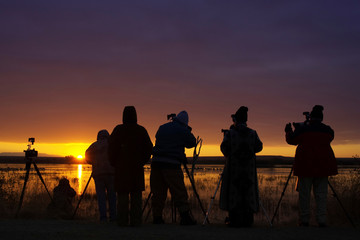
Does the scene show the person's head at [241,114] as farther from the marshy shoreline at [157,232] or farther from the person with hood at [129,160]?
the marshy shoreline at [157,232]

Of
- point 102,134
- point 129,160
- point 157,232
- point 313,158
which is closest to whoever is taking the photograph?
point 157,232

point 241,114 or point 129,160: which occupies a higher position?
point 241,114

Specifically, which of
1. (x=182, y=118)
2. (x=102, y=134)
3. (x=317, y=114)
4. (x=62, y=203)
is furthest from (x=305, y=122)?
(x=62, y=203)

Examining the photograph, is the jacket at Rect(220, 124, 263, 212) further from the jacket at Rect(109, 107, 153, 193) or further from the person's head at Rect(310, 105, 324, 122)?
the jacket at Rect(109, 107, 153, 193)

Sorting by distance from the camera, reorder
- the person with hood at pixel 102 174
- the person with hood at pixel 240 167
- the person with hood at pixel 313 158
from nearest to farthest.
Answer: the person with hood at pixel 240 167
the person with hood at pixel 313 158
the person with hood at pixel 102 174

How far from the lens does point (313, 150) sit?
8.56m

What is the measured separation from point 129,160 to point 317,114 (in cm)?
408

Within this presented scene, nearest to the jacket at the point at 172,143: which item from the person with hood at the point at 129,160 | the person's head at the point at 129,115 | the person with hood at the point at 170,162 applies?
the person with hood at the point at 170,162

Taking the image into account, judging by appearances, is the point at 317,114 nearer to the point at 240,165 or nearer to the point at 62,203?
the point at 240,165

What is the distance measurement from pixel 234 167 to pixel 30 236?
13.2 feet

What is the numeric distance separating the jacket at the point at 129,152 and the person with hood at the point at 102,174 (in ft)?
4.80

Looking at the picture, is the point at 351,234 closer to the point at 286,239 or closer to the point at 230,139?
the point at 286,239

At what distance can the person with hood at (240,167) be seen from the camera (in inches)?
322

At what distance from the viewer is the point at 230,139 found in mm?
8289
